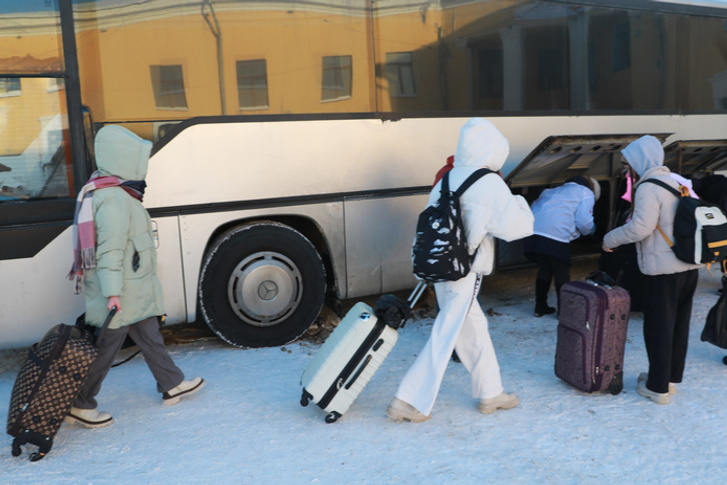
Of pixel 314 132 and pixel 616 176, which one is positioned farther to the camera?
pixel 616 176

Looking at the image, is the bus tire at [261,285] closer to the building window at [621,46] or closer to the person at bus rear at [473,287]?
the person at bus rear at [473,287]

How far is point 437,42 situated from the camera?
598 cm

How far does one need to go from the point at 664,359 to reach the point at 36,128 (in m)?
4.50

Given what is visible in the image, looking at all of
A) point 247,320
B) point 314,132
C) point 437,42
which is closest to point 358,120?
point 314,132

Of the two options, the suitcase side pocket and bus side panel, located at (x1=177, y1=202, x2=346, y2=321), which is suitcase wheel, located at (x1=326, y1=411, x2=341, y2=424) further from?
bus side panel, located at (x1=177, y1=202, x2=346, y2=321)

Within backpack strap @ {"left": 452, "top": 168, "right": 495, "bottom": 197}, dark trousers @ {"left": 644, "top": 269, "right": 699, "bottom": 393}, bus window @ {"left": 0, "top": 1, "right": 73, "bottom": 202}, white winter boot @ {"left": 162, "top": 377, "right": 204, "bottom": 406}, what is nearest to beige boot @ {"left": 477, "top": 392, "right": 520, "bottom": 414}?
dark trousers @ {"left": 644, "top": 269, "right": 699, "bottom": 393}

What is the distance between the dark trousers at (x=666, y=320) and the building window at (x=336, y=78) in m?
2.84

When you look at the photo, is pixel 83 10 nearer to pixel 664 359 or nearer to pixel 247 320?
pixel 247 320

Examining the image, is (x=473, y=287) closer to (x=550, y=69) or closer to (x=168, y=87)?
(x=168, y=87)

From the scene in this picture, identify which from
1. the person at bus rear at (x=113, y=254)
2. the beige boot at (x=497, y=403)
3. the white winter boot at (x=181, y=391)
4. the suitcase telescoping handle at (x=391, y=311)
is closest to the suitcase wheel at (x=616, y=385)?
the beige boot at (x=497, y=403)

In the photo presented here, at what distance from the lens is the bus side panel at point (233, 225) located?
5.14 meters

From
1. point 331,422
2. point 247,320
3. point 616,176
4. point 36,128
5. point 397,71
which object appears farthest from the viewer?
point 616,176

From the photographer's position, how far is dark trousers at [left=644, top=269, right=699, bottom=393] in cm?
417

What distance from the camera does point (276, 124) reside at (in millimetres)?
5320
